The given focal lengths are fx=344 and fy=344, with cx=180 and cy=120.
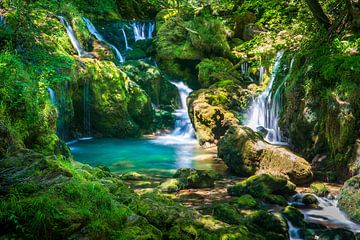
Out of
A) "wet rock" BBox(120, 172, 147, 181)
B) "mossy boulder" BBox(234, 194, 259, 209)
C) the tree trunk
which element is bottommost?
"mossy boulder" BBox(234, 194, 259, 209)

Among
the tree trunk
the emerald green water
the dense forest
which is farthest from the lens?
the emerald green water

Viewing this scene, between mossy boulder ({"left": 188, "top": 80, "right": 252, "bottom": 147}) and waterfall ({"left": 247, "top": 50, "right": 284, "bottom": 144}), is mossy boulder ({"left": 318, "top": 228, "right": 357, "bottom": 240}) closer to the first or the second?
waterfall ({"left": 247, "top": 50, "right": 284, "bottom": 144})

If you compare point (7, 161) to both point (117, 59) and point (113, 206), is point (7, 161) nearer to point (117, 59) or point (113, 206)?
point (113, 206)

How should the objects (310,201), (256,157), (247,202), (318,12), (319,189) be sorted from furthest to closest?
(318,12)
(256,157)
(319,189)
(310,201)
(247,202)

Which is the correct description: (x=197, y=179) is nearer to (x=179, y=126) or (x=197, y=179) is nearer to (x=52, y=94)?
(x=52, y=94)

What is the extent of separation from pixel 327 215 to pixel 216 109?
9.03 m

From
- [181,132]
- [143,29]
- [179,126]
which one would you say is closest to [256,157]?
[181,132]

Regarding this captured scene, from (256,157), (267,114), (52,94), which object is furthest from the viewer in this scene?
(267,114)

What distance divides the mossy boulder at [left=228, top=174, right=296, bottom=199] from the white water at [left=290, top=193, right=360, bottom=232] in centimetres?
31

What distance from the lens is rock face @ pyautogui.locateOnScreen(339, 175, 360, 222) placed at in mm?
6737

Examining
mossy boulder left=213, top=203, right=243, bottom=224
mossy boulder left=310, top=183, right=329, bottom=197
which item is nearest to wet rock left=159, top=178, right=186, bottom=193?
mossy boulder left=213, top=203, right=243, bottom=224

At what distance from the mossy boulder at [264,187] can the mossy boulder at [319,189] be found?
0.48 metres

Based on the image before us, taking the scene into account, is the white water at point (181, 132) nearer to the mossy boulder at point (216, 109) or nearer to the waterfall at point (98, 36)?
the mossy boulder at point (216, 109)

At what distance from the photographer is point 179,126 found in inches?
727
